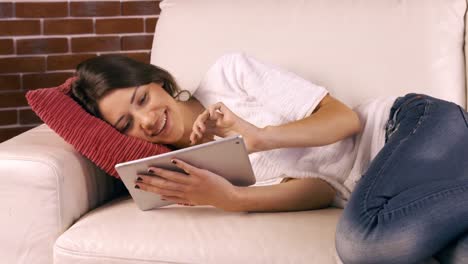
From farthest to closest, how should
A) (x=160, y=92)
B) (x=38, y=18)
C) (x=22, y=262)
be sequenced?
(x=38, y=18) → (x=160, y=92) → (x=22, y=262)

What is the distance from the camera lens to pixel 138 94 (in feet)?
5.73

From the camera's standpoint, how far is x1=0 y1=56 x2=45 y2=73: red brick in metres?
2.64

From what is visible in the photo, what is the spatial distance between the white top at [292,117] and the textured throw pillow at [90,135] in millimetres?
244

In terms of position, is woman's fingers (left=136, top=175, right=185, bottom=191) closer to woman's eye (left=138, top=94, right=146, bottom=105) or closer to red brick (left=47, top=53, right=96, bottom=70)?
woman's eye (left=138, top=94, right=146, bottom=105)

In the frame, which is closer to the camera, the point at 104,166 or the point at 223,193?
the point at 223,193

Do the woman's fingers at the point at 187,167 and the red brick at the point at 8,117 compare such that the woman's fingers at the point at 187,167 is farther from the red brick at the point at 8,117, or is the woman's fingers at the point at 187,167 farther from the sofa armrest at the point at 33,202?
the red brick at the point at 8,117

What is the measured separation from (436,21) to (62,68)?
1.41 m

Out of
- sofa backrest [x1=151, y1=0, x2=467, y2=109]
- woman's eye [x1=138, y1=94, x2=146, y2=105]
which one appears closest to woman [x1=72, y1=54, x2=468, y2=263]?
woman's eye [x1=138, y1=94, x2=146, y2=105]

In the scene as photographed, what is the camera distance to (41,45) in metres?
2.67

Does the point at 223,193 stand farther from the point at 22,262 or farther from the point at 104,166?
the point at 22,262

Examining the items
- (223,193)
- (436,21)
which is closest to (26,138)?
(223,193)

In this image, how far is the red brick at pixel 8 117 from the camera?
2.68 meters

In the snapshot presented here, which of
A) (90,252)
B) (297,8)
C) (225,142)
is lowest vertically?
(90,252)

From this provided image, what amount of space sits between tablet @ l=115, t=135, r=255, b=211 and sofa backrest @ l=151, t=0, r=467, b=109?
1.58 feet
